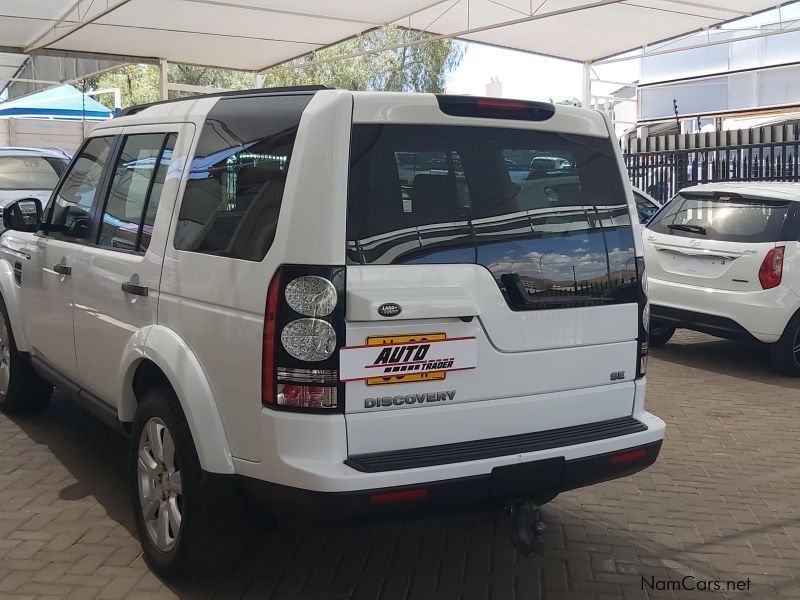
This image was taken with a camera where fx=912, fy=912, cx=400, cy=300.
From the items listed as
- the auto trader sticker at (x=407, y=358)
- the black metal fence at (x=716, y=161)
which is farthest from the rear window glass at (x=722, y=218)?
the black metal fence at (x=716, y=161)

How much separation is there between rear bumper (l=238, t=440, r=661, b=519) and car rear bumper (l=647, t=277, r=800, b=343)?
445 cm

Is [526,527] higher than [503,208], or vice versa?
[503,208]

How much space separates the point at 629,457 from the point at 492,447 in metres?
0.66

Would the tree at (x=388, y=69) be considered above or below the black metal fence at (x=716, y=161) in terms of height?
above

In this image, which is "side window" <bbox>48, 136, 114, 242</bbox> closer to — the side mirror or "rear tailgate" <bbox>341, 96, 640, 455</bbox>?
the side mirror

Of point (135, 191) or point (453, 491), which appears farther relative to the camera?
point (135, 191)

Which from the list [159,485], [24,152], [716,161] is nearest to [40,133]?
[24,152]

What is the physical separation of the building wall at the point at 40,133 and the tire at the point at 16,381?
19585mm

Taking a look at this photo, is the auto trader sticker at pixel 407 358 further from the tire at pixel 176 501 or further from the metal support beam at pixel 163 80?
the metal support beam at pixel 163 80

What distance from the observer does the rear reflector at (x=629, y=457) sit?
3.57 metres

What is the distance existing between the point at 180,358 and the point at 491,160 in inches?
55.5

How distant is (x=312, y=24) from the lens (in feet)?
49.7

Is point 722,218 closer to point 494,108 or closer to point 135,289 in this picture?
point 494,108

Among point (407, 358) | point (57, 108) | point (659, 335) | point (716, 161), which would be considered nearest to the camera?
point (407, 358)
